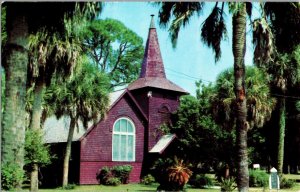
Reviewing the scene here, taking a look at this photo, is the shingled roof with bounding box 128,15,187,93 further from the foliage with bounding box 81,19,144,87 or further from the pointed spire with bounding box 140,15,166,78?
the foliage with bounding box 81,19,144,87

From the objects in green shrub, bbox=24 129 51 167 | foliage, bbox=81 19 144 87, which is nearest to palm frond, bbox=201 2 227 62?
green shrub, bbox=24 129 51 167

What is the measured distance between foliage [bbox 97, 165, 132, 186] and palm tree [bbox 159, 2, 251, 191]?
1447 centimetres

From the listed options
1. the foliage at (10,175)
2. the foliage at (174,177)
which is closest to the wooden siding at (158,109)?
the foliage at (174,177)

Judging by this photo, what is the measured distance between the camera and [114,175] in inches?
1088

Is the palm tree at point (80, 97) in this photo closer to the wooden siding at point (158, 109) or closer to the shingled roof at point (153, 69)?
the wooden siding at point (158, 109)

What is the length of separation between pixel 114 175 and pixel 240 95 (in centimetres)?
1660

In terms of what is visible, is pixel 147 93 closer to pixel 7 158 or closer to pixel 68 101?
pixel 68 101

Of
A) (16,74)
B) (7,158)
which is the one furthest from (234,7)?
(7,158)

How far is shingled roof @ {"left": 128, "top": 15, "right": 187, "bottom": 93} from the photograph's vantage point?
107 feet

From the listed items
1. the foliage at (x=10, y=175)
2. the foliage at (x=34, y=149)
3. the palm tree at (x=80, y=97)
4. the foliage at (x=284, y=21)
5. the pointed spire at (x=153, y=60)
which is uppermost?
the pointed spire at (x=153, y=60)

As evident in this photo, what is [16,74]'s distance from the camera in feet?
32.9

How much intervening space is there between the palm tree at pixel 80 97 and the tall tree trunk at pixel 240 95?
1228 centimetres

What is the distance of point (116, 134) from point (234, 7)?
58.6ft

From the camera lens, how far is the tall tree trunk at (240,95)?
38.8 feet
